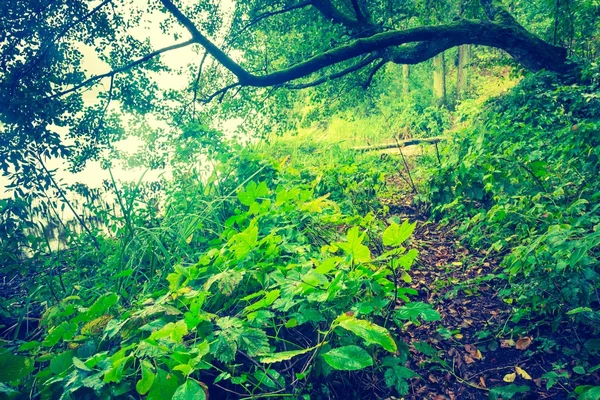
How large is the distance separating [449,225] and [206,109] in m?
4.16

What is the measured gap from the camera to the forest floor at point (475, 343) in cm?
161

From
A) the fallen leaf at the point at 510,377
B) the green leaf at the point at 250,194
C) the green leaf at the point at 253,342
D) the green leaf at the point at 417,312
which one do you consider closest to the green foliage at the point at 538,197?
the fallen leaf at the point at 510,377

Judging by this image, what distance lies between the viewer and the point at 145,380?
1104mm

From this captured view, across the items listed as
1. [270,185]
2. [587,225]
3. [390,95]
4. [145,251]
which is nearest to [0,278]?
[145,251]

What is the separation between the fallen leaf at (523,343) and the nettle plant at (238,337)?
65 cm

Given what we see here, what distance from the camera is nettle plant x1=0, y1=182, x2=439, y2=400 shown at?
117 cm

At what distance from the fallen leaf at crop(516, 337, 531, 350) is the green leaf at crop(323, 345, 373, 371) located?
3.74 ft

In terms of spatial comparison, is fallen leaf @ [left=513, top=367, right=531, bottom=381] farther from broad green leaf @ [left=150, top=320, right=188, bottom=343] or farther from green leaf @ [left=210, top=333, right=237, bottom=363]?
broad green leaf @ [left=150, top=320, right=188, bottom=343]

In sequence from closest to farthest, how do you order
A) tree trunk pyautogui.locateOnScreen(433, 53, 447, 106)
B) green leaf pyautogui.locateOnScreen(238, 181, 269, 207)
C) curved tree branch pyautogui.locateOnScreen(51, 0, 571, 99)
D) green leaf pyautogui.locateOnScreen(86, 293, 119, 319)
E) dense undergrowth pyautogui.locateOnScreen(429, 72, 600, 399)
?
green leaf pyautogui.locateOnScreen(86, 293, 119, 319) → dense undergrowth pyautogui.locateOnScreen(429, 72, 600, 399) → green leaf pyautogui.locateOnScreen(238, 181, 269, 207) → curved tree branch pyautogui.locateOnScreen(51, 0, 571, 99) → tree trunk pyautogui.locateOnScreen(433, 53, 447, 106)

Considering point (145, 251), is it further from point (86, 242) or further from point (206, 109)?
point (206, 109)

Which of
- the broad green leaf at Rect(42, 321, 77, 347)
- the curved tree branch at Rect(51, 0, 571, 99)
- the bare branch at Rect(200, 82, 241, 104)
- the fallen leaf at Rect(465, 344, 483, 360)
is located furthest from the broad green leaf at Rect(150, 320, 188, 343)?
the bare branch at Rect(200, 82, 241, 104)

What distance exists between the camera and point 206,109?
18.3 ft

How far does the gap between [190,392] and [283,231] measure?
1372 mm

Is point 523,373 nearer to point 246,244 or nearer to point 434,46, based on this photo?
point 246,244
